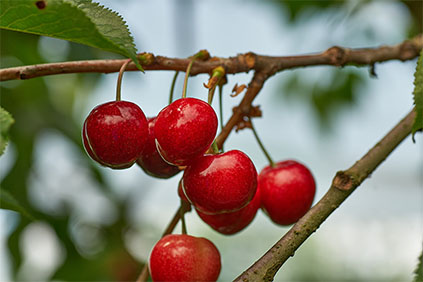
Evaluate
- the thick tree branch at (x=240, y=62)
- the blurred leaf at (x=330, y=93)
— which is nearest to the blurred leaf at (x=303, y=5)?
the blurred leaf at (x=330, y=93)

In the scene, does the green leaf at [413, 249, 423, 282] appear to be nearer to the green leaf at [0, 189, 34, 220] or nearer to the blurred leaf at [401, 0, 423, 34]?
the green leaf at [0, 189, 34, 220]

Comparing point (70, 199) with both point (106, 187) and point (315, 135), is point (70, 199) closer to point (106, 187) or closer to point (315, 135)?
point (106, 187)

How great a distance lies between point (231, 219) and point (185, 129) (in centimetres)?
24

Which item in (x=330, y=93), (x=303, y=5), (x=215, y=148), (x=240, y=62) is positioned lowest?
(x=215, y=148)

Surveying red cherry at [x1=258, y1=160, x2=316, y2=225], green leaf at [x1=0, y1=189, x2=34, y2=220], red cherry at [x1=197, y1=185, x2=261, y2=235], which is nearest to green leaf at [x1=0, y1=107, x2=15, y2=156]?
green leaf at [x1=0, y1=189, x2=34, y2=220]

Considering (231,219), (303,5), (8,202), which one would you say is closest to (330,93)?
(303,5)

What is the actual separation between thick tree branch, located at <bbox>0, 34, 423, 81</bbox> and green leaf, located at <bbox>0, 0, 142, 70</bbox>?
142mm

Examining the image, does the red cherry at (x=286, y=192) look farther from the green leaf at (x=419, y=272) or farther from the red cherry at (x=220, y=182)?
the green leaf at (x=419, y=272)

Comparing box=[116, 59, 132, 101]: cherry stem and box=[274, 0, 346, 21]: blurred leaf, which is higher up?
box=[274, 0, 346, 21]: blurred leaf

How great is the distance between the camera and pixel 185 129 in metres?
0.86

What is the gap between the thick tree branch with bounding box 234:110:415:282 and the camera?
751mm

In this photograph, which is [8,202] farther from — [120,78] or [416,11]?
[416,11]

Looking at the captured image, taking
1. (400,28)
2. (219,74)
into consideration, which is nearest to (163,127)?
(219,74)

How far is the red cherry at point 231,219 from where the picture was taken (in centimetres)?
102
